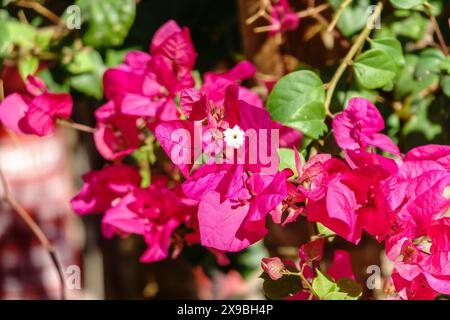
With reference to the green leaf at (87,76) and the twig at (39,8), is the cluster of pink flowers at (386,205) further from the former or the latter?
the twig at (39,8)

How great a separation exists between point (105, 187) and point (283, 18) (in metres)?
0.35

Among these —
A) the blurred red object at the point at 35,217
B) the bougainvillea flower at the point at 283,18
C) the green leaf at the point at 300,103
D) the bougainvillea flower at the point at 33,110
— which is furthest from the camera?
the blurred red object at the point at 35,217

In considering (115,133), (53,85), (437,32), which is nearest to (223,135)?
(115,133)

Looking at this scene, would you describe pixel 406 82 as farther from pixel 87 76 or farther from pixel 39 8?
pixel 39 8

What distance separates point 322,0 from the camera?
1.02 metres

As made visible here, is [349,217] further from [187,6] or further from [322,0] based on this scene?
[187,6]

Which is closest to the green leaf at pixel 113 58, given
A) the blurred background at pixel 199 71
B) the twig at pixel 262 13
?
the blurred background at pixel 199 71

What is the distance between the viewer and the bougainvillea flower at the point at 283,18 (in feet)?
3.27

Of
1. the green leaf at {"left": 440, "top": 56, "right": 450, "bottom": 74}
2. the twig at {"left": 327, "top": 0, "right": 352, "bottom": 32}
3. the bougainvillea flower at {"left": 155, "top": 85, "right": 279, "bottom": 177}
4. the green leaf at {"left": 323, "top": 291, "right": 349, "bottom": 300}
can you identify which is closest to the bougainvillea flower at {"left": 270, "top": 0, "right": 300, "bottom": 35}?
the twig at {"left": 327, "top": 0, "right": 352, "bottom": 32}

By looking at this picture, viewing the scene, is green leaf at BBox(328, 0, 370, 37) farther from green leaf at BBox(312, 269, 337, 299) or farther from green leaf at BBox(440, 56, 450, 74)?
green leaf at BBox(312, 269, 337, 299)

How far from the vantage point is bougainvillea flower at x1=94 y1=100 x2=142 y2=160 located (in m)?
0.88

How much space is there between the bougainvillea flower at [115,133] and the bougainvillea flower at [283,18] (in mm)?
262

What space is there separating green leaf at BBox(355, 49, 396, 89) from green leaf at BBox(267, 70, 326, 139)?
51 millimetres
